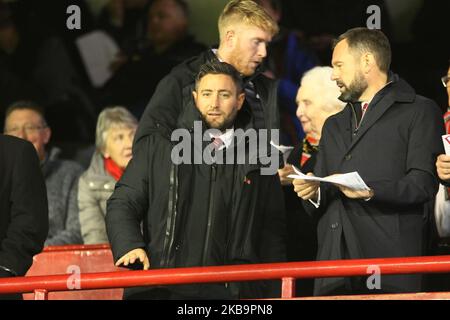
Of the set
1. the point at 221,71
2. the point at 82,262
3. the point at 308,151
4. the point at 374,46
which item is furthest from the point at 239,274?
the point at 82,262

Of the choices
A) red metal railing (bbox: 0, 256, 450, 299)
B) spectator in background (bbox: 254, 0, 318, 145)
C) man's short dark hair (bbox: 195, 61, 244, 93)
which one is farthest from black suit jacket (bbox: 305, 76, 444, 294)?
spectator in background (bbox: 254, 0, 318, 145)

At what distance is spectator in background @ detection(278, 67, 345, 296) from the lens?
8.84m

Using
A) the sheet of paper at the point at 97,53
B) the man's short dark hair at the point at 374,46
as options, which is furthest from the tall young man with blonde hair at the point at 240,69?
the sheet of paper at the point at 97,53

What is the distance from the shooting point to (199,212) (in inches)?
317

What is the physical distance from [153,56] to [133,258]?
4034 millimetres

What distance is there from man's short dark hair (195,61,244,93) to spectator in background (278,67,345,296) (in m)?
0.58

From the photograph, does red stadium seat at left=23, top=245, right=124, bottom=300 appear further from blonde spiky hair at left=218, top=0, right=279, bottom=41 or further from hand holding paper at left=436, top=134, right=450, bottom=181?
hand holding paper at left=436, top=134, right=450, bottom=181

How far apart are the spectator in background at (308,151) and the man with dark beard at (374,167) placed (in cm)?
58

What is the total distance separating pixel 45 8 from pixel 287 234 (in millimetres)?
3857
